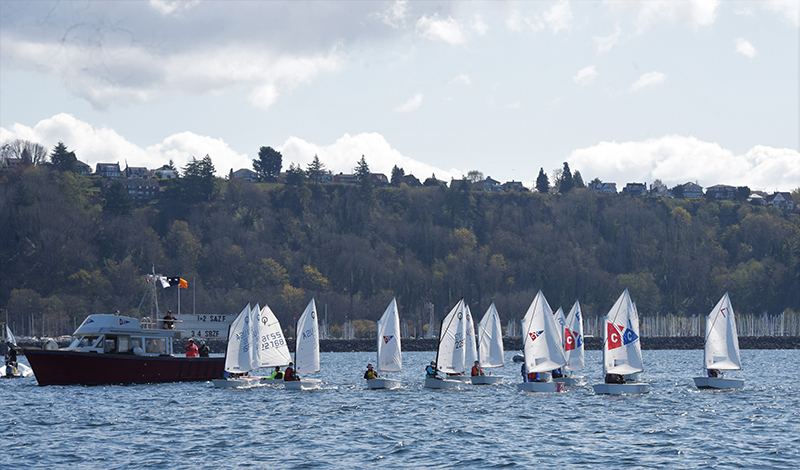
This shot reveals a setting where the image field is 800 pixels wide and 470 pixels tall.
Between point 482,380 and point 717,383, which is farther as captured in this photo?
point 482,380

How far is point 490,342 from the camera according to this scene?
74125 mm

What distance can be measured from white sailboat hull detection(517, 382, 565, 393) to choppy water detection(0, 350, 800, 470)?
873 millimetres

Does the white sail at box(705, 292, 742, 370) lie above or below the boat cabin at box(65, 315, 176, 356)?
below

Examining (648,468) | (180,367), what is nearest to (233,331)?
(180,367)

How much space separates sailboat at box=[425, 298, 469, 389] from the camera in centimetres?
6109

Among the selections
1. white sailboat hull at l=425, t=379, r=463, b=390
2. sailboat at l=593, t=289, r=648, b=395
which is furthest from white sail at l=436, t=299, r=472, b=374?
sailboat at l=593, t=289, r=648, b=395

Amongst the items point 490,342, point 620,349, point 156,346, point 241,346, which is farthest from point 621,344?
point 156,346

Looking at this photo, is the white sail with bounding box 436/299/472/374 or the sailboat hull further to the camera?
the white sail with bounding box 436/299/472/374

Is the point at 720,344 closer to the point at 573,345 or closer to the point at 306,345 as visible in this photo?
the point at 573,345

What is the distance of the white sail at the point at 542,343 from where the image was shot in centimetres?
5803

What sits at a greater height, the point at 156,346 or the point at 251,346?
the point at 156,346

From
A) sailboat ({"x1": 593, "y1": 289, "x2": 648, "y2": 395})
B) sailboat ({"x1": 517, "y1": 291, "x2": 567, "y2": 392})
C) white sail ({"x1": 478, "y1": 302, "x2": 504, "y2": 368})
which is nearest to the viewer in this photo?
sailboat ({"x1": 593, "y1": 289, "x2": 648, "y2": 395})

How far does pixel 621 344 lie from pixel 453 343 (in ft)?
38.1

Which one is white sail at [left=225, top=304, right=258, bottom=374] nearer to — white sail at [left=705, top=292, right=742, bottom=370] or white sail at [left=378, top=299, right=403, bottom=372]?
white sail at [left=378, top=299, right=403, bottom=372]
